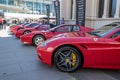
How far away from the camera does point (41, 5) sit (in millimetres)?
79750

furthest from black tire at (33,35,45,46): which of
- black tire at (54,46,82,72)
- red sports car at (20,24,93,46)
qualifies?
black tire at (54,46,82,72)

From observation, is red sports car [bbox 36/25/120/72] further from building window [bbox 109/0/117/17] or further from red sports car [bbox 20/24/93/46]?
building window [bbox 109/0/117/17]

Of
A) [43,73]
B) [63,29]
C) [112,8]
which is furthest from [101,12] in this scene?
[43,73]

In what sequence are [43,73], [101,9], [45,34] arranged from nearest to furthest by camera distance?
[43,73] → [45,34] → [101,9]

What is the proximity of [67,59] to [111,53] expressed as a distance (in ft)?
3.49

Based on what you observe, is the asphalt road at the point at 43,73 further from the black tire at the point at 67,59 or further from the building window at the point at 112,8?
the building window at the point at 112,8

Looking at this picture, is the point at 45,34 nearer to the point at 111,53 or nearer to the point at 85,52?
the point at 85,52

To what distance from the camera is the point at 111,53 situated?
4.19 metres

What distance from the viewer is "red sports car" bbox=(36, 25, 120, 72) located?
13.8 feet

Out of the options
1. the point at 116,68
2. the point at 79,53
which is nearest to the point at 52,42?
the point at 79,53

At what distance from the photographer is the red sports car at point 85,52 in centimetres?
420

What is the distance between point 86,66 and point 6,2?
214ft

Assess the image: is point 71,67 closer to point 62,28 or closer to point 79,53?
point 79,53

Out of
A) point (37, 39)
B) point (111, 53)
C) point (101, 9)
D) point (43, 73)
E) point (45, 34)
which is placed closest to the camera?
point (111, 53)
